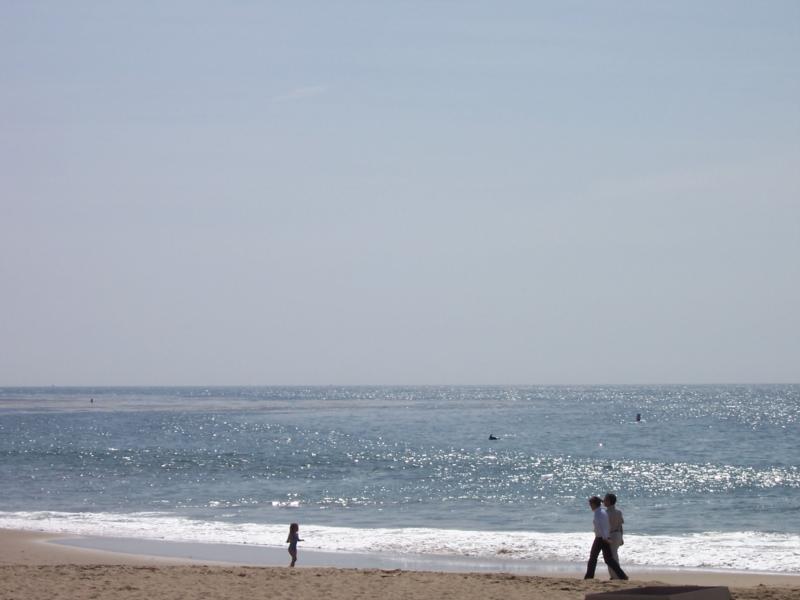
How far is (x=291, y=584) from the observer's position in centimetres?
1598

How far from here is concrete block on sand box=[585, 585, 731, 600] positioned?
37.3 feet

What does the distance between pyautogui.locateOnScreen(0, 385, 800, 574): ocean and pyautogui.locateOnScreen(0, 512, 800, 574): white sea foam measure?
0.06m

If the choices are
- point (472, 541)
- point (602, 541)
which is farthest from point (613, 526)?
point (472, 541)

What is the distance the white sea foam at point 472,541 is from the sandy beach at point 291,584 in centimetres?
303

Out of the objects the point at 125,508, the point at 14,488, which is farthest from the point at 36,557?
the point at 14,488

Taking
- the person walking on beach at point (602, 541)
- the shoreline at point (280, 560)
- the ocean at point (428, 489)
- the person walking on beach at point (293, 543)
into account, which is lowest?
the ocean at point (428, 489)

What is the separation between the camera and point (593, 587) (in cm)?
1552

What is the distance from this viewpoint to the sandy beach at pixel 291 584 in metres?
14.9

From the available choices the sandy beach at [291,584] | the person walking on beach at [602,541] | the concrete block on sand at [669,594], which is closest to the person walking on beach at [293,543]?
the sandy beach at [291,584]

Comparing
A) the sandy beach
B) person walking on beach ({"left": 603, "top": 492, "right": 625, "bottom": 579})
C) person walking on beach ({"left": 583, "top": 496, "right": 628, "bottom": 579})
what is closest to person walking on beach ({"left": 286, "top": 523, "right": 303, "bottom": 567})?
the sandy beach

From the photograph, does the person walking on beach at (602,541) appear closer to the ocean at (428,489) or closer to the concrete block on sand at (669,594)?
the concrete block on sand at (669,594)

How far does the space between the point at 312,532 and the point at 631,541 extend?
298 inches

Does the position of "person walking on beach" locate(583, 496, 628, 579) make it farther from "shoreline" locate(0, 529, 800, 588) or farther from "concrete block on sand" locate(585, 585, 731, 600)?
"concrete block on sand" locate(585, 585, 731, 600)

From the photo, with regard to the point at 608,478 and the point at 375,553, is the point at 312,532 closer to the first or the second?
the point at 375,553
